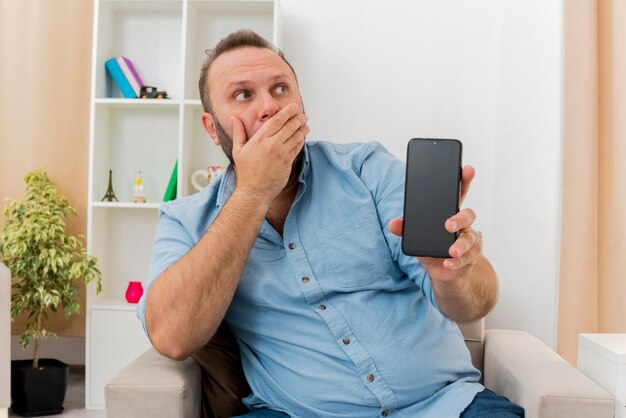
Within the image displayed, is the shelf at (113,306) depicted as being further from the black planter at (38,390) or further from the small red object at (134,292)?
the black planter at (38,390)

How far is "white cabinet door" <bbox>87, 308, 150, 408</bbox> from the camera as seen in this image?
297 centimetres

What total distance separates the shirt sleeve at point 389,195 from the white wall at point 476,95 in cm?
140

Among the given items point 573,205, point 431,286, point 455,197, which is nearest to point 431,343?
point 431,286

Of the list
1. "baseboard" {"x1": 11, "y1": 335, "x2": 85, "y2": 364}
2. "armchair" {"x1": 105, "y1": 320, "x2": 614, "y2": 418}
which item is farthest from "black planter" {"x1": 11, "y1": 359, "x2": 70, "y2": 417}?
"armchair" {"x1": 105, "y1": 320, "x2": 614, "y2": 418}

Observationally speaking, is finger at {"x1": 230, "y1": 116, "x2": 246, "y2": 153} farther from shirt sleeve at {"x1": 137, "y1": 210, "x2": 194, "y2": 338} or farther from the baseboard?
the baseboard

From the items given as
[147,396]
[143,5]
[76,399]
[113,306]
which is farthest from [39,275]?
[147,396]

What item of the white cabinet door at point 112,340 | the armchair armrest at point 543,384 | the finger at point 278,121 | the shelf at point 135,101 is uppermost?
the shelf at point 135,101

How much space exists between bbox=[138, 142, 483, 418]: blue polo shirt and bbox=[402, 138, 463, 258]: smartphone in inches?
9.3

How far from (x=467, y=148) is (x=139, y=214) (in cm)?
138

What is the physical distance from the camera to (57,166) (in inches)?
129

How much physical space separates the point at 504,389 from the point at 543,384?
204 mm

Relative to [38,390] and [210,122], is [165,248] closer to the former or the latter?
[210,122]

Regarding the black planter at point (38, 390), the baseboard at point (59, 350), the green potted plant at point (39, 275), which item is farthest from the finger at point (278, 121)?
the baseboard at point (59, 350)

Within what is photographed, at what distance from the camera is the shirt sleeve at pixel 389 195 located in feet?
4.81
